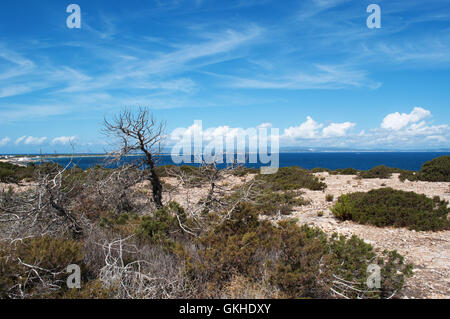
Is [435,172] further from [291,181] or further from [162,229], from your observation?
[162,229]

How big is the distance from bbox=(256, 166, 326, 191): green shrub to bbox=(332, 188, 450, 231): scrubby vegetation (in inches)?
130

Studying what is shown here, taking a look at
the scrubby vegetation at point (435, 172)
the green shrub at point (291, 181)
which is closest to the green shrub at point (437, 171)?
the scrubby vegetation at point (435, 172)

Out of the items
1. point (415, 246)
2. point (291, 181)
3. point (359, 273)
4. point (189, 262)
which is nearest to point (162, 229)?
point (189, 262)

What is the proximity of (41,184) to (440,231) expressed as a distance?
9.94 m

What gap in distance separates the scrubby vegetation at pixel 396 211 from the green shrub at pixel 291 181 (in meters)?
3.30

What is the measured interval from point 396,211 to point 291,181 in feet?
27.9

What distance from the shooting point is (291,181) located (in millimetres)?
16219

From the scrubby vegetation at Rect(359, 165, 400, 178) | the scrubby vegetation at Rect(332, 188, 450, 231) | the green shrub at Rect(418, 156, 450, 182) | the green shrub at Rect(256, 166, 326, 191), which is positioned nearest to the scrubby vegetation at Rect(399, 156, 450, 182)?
the green shrub at Rect(418, 156, 450, 182)

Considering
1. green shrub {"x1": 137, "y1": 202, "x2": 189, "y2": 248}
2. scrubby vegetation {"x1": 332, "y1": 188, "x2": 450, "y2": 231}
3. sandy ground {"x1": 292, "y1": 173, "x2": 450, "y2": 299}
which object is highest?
green shrub {"x1": 137, "y1": 202, "x2": 189, "y2": 248}

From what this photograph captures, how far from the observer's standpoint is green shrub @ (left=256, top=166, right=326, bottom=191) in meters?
14.1

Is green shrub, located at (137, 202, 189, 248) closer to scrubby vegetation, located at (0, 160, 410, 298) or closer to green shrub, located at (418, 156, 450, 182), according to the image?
scrubby vegetation, located at (0, 160, 410, 298)

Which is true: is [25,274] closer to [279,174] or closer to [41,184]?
[41,184]
